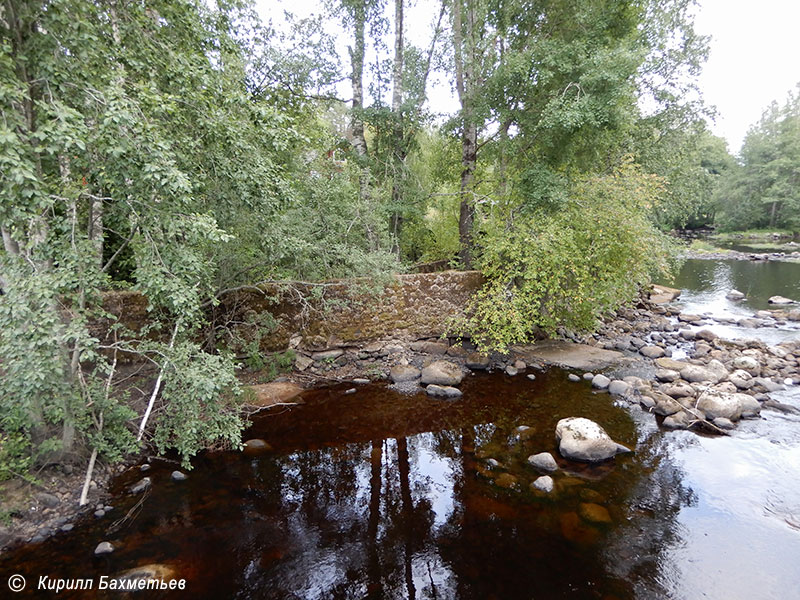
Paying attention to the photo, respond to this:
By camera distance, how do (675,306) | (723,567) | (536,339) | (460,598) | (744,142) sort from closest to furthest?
1. (460,598)
2. (723,567)
3. (536,339)
4. (675,306)
5. (744,142)

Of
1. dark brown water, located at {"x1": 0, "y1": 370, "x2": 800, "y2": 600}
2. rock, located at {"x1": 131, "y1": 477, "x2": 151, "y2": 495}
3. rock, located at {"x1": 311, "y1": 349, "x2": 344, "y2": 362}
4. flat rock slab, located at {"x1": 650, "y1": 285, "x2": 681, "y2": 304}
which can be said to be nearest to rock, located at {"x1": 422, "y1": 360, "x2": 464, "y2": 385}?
dark brown water, located at {"x1": 0, "y1": 370, "x2": 800, "y2": 600}

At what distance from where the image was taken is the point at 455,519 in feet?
16.3

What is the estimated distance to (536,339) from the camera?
1141 centimetres

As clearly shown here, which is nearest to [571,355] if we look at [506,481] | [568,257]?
[568,257]

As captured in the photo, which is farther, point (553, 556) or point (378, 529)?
point (378, 529)

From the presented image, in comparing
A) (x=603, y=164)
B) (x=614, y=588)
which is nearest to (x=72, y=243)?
(x=614, y=588)

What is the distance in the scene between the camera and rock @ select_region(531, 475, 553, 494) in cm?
544

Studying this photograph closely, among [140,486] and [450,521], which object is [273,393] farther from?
[450,521]

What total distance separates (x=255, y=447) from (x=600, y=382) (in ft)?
24.0

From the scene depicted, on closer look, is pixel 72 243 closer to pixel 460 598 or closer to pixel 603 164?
pixel 460 598

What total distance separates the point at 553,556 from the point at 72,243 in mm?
6525

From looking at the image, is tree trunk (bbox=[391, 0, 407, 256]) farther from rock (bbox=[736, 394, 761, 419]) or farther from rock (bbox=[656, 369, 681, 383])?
rock (bbox=[736, 394, 761, 419])

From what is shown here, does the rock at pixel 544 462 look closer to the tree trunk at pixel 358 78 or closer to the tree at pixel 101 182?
the tree at pixel 101 182

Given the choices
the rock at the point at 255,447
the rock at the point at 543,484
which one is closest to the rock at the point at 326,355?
the rock at the point at 255,447
